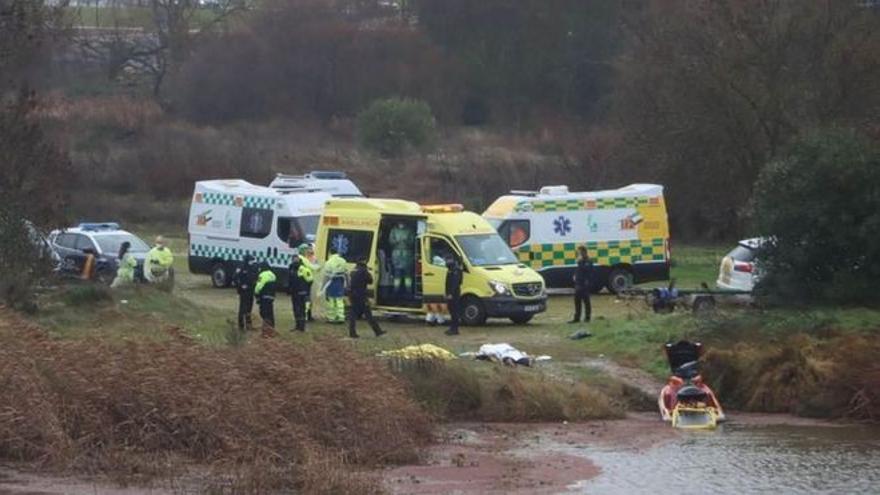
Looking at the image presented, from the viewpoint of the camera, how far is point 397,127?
68875 mm

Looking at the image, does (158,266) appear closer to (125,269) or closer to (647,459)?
(125,269)

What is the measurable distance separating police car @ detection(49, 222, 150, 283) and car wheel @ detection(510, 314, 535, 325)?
34.2 feet

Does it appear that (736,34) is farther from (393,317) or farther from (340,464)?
(340,464)

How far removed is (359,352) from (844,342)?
7.15 metres

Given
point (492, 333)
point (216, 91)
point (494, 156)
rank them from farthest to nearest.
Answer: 1. point (216, 91)
2. point (494, 156)
3. point (492, 333)

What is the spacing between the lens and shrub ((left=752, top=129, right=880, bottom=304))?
92.4 ft

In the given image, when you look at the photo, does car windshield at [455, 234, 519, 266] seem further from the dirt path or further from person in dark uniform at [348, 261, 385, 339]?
the dirt path

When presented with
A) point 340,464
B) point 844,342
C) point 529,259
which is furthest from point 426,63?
point 340,464

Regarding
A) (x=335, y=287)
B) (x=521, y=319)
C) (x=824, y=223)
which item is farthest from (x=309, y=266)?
(x=824, y=223)

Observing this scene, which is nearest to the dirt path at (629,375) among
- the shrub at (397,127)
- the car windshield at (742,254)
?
the car windshield at (742,254)

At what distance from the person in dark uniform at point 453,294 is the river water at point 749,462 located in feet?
28.0

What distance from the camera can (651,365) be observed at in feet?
84.4

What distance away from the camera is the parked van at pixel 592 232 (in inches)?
1476

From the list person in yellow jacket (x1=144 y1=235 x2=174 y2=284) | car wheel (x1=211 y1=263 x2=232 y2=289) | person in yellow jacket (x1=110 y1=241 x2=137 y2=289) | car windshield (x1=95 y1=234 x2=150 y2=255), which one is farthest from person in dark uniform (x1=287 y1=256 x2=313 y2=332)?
car windshield (x1=95 y1=234 x2=150 y2=255)
